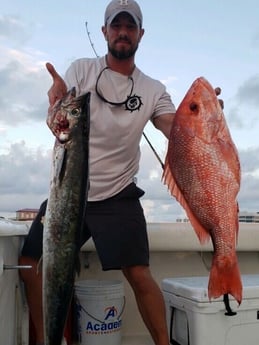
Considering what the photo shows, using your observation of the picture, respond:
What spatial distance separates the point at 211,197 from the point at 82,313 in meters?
2.36

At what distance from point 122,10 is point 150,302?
6.80ft

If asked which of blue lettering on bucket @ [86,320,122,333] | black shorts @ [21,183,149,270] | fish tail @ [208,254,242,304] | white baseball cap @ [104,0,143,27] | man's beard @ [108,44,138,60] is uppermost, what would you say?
white baseball cap @ [104,0,143,27]

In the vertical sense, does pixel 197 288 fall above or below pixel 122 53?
below

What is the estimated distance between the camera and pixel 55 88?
111 inches

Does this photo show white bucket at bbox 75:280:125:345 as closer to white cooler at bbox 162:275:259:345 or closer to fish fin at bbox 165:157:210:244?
white cooler at bbox 162:275:259:345

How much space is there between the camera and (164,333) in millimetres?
3387

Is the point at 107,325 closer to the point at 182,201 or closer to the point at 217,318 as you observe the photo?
the point at 217,318

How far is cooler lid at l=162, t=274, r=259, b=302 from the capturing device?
11.0 feet

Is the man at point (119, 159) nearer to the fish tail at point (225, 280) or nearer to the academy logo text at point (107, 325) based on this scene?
the academy logo text at point (107, 325)

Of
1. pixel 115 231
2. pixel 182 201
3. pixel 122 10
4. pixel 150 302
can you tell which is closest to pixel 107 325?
pixel 150 302

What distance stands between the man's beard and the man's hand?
30.4 inches

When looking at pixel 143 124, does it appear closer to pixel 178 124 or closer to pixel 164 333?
pixel 178 124

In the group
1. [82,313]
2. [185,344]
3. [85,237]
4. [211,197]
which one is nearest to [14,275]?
[85,237]

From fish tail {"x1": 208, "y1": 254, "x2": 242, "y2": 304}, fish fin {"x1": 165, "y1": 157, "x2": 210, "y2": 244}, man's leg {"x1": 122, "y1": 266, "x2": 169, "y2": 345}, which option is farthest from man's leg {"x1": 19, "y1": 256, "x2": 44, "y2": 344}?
fish tail {"x1": 208, "y1": 254, "x2": 242, "y2": 304}
